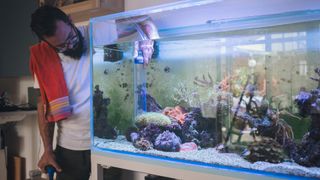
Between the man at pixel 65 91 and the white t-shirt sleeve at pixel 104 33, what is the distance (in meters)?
0.14

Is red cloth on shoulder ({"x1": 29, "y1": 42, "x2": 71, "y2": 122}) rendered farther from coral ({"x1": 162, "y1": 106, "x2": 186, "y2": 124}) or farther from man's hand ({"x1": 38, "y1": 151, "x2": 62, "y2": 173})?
coral ({"x1": 162, "y1": 106, "x2": 186, "y2": 124})

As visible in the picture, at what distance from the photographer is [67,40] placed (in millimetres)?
1504

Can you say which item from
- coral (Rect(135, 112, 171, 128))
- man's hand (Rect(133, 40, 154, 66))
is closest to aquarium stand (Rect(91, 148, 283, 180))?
coral (Rect(135, 112, 171, 128))

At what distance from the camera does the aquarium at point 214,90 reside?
1.01m

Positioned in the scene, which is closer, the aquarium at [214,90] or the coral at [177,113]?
the aquarium at [214,90]

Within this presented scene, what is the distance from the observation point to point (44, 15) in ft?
4.80

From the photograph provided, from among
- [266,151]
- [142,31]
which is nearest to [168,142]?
[266,151]

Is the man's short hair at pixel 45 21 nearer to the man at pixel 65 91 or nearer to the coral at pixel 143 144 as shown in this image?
the man at pixel 65 91

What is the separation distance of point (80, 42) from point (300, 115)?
42.6 inches

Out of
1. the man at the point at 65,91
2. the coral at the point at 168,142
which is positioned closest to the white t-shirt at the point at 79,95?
the man at the point at 65,91

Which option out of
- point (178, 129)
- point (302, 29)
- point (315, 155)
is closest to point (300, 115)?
point (315, 155)

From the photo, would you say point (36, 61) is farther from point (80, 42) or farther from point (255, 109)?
point (255, 109)

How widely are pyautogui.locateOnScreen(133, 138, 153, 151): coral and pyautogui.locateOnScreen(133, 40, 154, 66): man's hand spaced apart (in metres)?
0.35

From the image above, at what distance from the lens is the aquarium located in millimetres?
1010
